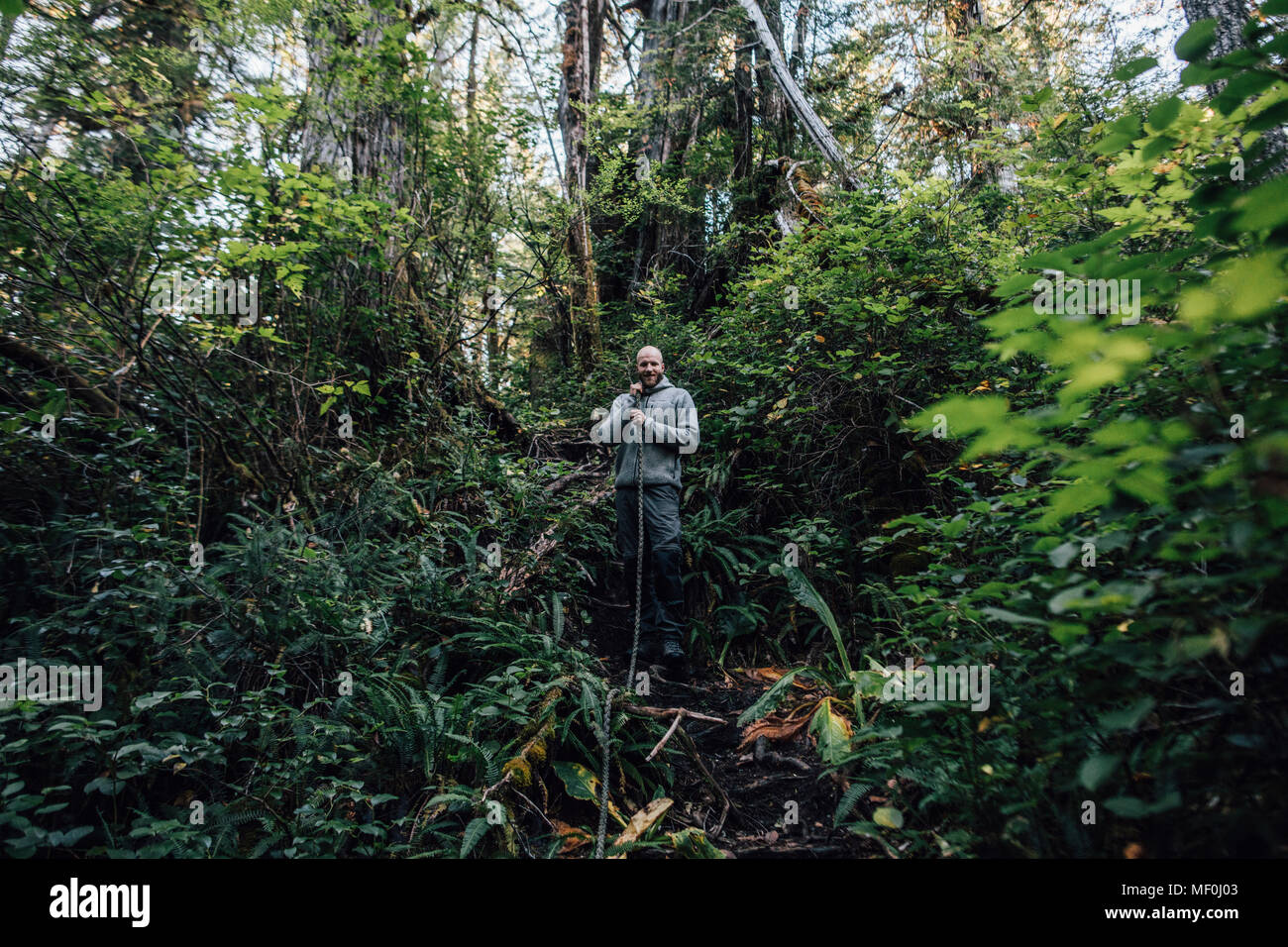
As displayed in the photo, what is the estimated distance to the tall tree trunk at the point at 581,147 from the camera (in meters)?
8.37

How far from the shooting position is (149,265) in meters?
4.40

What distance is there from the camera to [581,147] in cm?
891

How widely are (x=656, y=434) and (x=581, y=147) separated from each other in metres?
6.66

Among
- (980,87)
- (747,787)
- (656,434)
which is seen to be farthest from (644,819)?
(980,87)

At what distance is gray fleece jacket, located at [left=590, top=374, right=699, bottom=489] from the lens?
15.0 ft

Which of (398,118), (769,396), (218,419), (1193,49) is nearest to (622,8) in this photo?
(398,118)

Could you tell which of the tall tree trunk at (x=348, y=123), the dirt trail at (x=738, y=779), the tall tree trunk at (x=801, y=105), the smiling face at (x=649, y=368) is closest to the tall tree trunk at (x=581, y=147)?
the tall tree trunk at (x=348, y=123)

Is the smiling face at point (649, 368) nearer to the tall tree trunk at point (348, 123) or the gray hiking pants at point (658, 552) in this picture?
the gray hiking pants at point (658, 552)

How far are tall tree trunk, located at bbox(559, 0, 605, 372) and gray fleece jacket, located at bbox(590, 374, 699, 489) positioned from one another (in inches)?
143

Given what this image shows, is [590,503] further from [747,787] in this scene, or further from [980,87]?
[980,87]

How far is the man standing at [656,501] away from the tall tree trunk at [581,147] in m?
3.77

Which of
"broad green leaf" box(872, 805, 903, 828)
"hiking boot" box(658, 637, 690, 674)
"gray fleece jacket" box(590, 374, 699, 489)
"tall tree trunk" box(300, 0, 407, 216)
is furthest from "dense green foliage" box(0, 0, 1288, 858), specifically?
"gray fleece jacket" box(590, 374, 699, 489)

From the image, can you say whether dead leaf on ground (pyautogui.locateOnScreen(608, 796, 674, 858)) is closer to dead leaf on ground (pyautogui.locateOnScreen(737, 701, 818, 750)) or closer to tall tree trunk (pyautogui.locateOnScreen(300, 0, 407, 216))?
dead leaf on ground (pyautogui.locateOnScreen(737, 701, 818, 750))
